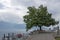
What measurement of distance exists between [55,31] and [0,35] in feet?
52.5

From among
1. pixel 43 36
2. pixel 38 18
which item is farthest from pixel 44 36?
pixel 38 18

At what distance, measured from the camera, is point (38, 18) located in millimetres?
30188

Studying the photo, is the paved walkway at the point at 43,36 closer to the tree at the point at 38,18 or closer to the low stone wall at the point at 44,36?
the low stone wall at the point at 44,36

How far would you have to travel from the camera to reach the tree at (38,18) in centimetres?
3006

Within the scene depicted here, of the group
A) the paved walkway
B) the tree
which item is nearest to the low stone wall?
the paved walkway

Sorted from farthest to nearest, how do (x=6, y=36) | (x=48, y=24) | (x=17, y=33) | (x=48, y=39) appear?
1. (x=6, y=36)
2. (x=17, y=33)
3. (x=48, y=24)
4. (x=48, y=39)

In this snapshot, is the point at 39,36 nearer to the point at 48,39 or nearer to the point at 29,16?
the point at 48,39

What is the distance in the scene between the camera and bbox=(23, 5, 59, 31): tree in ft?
98.6

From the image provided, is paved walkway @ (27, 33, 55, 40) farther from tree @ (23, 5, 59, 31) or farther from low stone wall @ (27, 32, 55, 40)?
tree @ (23, 5, 59, 31)

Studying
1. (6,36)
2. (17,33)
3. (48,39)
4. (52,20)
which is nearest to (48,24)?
(52,20)

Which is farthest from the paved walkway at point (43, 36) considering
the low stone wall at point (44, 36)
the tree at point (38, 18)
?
the tree at point (38, 18)

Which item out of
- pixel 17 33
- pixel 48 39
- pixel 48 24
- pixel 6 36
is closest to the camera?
pixel 48 39

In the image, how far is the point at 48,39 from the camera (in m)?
28.6

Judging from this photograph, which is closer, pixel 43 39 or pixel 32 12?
pixel 43 39
